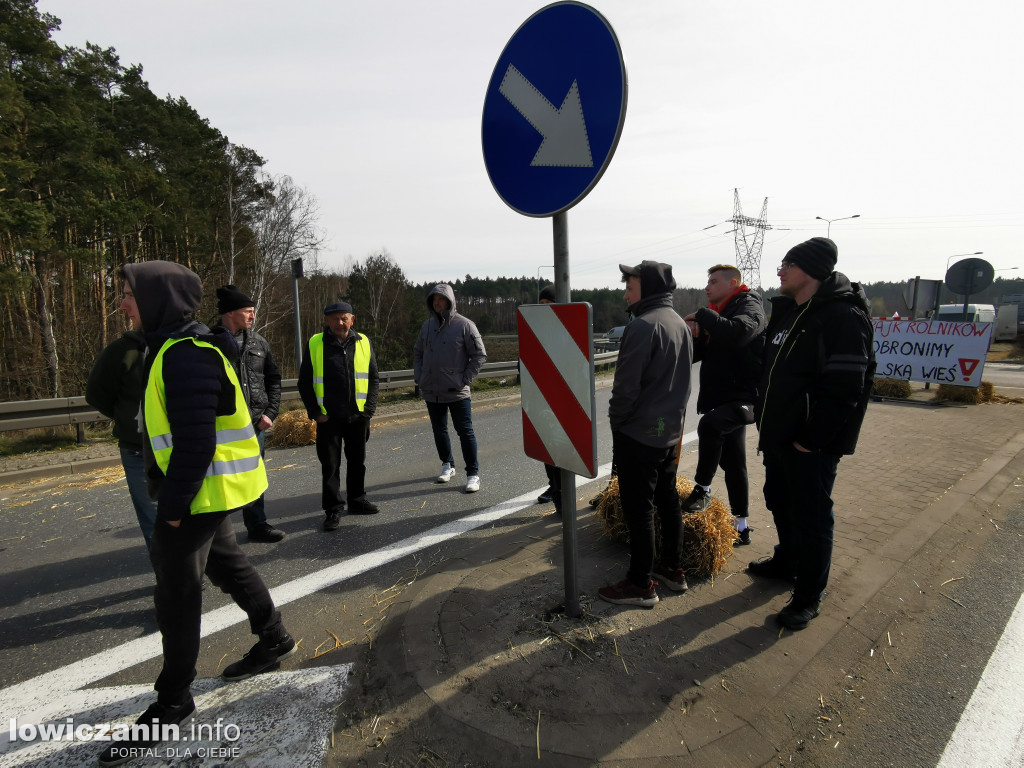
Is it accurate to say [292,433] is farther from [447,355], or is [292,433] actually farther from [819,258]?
[819,258]

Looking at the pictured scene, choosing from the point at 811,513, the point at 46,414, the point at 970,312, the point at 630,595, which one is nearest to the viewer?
the point at 811,513

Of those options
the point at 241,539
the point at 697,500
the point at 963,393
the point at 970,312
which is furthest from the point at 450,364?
the point at 970,312

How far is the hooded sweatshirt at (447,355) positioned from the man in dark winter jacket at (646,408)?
2643 millimetres

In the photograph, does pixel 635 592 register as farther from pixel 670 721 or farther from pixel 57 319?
pixel 57 319

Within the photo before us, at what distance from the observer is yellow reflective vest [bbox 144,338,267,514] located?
2174mm

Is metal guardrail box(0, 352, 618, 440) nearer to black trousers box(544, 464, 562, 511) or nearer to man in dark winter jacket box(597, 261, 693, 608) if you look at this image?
black trousers box(544, 464, 562, 511)

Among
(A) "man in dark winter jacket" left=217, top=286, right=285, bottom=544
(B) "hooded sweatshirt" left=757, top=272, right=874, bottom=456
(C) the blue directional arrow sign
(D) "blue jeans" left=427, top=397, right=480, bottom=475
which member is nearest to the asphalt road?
(A) "man in dark winter jacket" left=217, top=286, right=285, bottom=544

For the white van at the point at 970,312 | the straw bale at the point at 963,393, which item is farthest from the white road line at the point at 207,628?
the white van at the point at 970,312

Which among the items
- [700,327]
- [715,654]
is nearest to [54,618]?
[715,654]

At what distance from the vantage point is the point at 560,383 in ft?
8.32

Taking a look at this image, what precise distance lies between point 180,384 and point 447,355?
3.32m

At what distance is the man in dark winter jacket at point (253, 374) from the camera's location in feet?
12.6

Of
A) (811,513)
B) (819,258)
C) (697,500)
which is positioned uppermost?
(819,258)

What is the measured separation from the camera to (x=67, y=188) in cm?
1517
